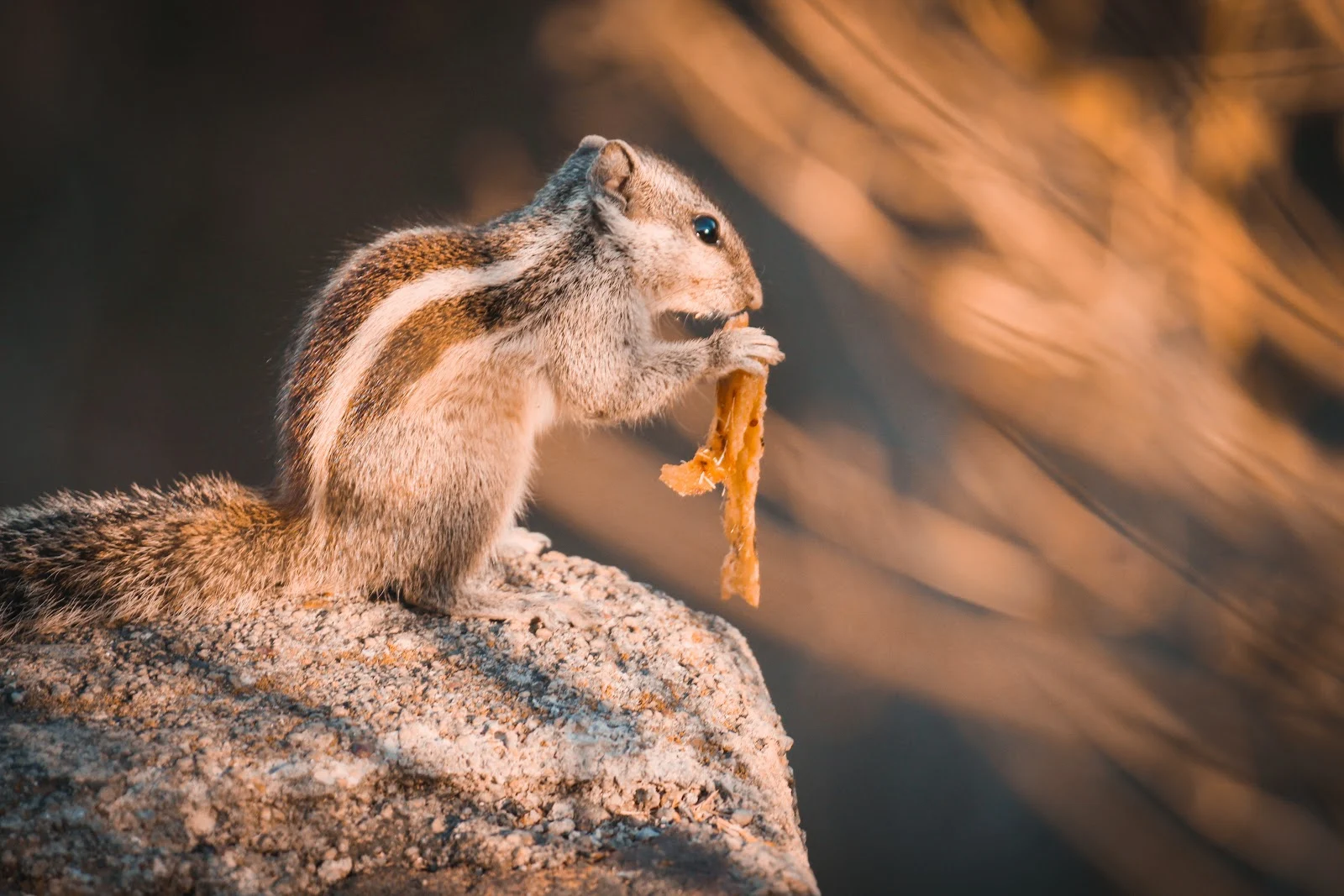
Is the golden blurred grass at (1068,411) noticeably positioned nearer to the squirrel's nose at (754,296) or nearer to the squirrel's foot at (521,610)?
the squirrel's nose at (754,296)

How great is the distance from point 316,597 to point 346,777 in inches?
23.1

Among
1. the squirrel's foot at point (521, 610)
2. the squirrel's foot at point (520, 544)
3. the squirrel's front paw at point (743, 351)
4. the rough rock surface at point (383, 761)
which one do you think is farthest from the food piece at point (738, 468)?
the squirrel's foot at point (520, 544)

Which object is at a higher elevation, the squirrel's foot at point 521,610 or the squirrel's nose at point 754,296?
the squirrel's nose at point 754,296

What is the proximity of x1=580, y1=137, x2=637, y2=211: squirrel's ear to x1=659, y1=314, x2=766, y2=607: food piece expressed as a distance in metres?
0.46

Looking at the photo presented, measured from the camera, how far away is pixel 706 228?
7.42ft

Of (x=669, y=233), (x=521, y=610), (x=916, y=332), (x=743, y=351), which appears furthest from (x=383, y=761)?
(x=916, y=332)

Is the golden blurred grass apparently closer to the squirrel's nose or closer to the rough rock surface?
the squirrel's nose

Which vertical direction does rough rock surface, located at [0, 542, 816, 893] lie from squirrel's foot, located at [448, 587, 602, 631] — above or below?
below

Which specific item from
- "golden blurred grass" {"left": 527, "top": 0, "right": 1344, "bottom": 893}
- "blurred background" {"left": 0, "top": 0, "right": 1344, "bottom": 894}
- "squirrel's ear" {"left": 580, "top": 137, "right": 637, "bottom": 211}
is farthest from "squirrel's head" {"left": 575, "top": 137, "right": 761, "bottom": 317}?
"golden blurred grass" {"left": 527, "top": 0, "right": 1344, "bottom": 893}

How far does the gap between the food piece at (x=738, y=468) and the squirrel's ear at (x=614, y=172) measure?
18.0 inches

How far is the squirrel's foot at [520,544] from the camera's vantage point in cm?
252

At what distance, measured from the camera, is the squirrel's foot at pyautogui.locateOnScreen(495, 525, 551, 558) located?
2516 millimetres

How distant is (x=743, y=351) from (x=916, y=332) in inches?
48.7

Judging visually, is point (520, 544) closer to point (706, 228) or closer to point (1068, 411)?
point (706, 228)
